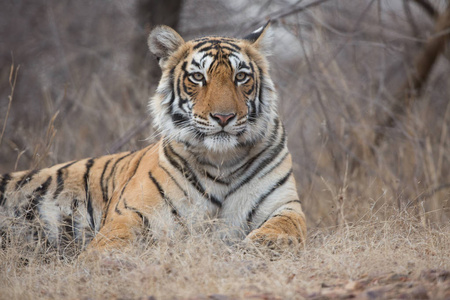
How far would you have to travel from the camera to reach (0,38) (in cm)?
950

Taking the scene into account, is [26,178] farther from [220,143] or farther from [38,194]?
[220,143]

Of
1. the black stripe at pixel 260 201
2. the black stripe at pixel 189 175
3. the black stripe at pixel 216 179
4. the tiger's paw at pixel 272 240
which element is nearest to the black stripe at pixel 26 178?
the black stripe at pixel 189 175

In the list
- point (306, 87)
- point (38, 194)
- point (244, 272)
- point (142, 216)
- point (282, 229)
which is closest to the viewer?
point (244, 272)

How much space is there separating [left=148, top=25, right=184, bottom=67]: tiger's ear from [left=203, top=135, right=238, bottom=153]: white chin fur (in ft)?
2.77

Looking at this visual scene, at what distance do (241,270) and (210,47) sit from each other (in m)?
1.78

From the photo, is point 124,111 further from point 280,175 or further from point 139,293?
point 139,293

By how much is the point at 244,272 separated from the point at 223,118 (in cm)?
114

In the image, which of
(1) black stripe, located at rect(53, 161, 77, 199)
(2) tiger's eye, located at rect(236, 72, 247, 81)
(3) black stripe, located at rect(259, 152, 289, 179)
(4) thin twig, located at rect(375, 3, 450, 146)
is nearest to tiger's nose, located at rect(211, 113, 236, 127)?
(2) tiger's eye, located at rect(236, 72, 247, 81)

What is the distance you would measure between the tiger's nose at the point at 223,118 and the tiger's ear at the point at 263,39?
818 mm

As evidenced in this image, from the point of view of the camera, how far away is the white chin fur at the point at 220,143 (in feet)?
11.2

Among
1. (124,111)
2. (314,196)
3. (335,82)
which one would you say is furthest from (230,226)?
(124,111)

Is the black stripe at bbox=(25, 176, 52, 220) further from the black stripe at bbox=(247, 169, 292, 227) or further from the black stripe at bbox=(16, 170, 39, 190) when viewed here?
the black stripe at bbox=(247, 169, 292, 227)

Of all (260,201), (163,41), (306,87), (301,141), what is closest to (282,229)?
(260,201)

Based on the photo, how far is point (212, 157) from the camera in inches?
141
